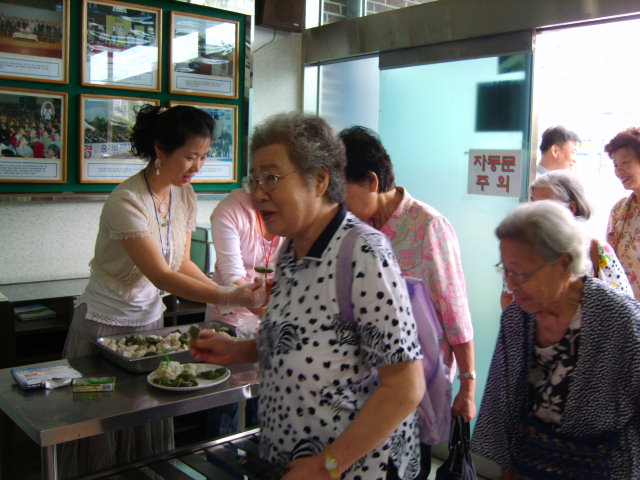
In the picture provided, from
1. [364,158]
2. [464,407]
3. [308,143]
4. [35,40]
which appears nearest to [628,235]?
[464,407]

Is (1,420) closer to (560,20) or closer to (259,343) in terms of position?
(259,343)

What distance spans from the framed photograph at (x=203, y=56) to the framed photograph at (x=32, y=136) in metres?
0.73

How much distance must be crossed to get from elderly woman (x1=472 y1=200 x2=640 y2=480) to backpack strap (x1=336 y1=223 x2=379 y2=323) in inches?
18.7

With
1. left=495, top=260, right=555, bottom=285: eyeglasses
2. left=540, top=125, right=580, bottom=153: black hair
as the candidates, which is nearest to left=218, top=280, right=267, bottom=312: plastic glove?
left=495, top=260, right=555, bottom=285: eyeglasses

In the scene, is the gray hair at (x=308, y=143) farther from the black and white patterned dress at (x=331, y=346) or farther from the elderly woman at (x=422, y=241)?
the elderly woman at (x=422, y=241)

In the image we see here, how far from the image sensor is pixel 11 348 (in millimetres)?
3008

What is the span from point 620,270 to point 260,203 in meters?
1.36

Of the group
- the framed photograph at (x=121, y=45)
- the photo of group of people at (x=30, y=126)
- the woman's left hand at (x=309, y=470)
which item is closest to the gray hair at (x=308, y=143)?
the woman's left hand at (x=309, y=470)

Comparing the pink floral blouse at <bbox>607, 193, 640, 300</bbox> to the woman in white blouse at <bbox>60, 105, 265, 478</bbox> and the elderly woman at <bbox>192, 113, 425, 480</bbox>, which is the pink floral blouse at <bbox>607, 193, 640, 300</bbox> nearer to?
the woman in white blouse at <bbox>60, 105, 265, 478</bbox>

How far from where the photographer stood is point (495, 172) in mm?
3408

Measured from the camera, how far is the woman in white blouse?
241 cm

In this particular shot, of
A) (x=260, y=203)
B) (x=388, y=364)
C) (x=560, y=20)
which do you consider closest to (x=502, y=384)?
(x=388, y=364)

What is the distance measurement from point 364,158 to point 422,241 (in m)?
0.34

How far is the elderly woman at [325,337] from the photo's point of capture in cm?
133
